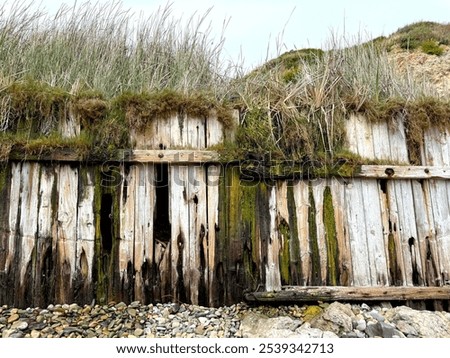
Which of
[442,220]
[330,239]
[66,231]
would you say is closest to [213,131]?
[330,239]

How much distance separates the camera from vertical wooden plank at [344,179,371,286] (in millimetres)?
4523

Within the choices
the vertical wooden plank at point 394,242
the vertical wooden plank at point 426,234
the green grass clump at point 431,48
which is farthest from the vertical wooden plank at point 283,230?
the green grass clump at point 431,48

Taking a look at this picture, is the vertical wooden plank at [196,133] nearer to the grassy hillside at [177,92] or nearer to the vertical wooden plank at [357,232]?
the grassy hillside at [177,92]

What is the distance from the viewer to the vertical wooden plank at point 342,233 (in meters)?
4.50

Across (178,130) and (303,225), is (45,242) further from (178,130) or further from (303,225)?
(303,225)

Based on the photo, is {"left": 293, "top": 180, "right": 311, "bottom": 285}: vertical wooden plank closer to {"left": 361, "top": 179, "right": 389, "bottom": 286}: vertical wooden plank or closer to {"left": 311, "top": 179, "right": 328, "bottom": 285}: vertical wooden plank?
{"left": 311, "top": 179, "right": 328, "bottom": 285}: vertical wooden plank

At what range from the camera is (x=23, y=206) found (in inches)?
171

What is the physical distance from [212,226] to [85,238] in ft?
4.16

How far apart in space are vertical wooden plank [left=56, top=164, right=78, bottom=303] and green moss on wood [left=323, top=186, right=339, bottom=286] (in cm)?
255

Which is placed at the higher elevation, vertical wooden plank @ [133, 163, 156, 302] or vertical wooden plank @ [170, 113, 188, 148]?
vertical wooden plank @ [170, 113, 188, 148]

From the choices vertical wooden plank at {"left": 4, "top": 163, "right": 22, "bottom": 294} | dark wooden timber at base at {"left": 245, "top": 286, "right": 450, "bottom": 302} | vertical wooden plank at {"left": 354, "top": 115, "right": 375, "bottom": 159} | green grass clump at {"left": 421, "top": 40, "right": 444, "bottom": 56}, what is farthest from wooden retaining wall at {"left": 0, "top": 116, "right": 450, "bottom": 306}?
green grass clump at {"left": 421, "top": 40, "right": 444, "bottom": 56}

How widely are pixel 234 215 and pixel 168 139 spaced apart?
1072 millimetres

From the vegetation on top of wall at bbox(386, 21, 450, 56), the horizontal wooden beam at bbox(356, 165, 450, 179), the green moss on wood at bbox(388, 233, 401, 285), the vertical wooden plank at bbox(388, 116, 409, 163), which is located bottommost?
the green moss on wood at bbox(388, 233, 401, 285)
